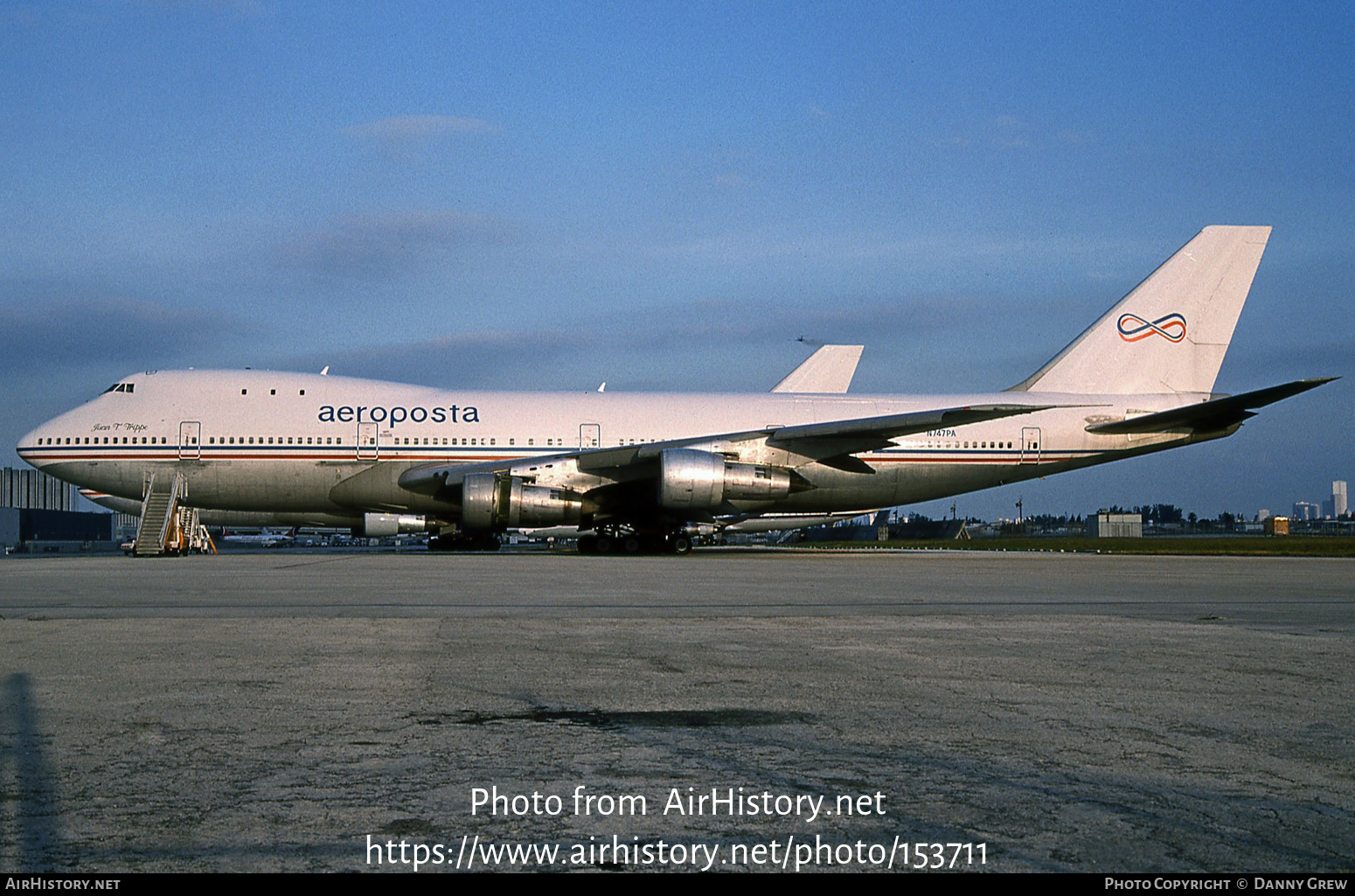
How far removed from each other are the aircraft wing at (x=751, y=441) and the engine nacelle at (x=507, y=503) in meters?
0.61

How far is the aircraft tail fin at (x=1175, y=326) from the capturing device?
88.2 feet

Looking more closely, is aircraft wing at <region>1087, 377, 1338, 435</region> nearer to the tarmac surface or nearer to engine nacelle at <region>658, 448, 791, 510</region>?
engine nacelle at <region>658, 448, 791, 510</region>

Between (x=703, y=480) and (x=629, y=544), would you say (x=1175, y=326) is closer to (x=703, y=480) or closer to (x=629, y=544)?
(x=703, y=480)

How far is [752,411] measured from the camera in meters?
26.0

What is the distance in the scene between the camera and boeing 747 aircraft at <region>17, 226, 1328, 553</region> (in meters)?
23.3

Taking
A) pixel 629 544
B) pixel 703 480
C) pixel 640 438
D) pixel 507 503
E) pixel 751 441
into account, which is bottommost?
pixel 629 544

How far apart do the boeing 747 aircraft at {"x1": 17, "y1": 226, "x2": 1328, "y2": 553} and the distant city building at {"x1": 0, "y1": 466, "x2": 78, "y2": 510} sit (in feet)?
164

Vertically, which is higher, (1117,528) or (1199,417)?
(1199,417)

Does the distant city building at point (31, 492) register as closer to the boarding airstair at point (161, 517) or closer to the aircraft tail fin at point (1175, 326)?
the boarding airstair at point (161, 517)

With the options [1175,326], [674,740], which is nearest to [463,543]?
[1175,326]

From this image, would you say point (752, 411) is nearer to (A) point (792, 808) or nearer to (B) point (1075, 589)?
(B) point (1075, 589)

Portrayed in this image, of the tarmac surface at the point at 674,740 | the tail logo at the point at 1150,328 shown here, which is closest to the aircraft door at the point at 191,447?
the tarmac surface at the point at 674,740

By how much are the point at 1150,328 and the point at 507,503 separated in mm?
16664

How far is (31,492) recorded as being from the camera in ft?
233
